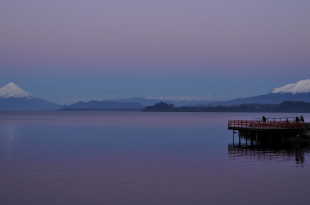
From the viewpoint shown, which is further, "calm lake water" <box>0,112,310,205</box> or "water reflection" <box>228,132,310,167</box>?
"water reflection" <box>228,132,310,167</box>

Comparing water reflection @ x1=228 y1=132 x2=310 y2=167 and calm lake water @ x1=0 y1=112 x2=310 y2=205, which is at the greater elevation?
water reflection @ x1=228 y1=132 x2=310 y2=167

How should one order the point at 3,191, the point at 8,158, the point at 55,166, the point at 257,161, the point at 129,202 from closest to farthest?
the point at 129,202, the point at 3,191, the point at 55,166, the point at 257,161, the point at 8,158

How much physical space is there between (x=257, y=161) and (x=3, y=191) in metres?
28.8

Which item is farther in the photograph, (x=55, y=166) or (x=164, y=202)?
(x=55, y=166)

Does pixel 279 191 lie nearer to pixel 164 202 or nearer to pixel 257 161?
pixel 164 202

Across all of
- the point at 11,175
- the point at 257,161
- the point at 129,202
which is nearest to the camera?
the point at 129,202

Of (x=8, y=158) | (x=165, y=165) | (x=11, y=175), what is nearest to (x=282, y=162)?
(x=165, y=165)

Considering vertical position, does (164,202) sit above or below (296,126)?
below

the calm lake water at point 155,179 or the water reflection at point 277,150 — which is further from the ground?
the water reflection at point 277,150

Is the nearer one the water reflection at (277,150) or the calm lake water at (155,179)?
the calm lake water at (155,179)

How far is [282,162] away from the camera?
50.3 metres

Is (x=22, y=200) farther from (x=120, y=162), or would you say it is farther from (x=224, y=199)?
(x=120, y=162)

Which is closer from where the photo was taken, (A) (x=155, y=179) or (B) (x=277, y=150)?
(A) (x=155, y=179)

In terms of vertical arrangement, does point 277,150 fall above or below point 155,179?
above
